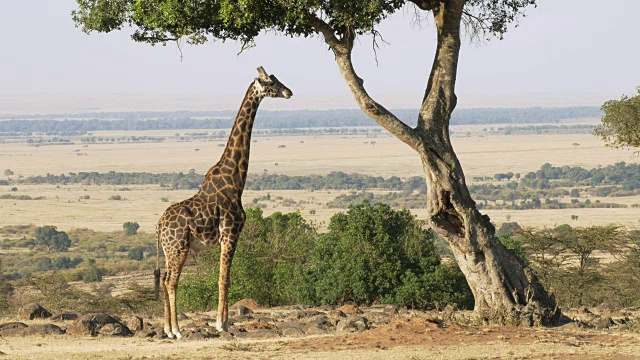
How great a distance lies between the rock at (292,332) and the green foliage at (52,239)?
217ft

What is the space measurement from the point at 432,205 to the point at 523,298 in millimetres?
2159

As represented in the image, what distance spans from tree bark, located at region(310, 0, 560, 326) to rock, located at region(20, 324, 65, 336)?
20.5 ft

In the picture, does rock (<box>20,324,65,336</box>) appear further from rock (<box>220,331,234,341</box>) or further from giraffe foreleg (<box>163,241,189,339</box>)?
rock (<box>220,331,234,341</box>)

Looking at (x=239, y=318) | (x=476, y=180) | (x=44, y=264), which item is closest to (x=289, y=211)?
(x=44, y=264)

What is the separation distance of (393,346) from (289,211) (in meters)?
85.2

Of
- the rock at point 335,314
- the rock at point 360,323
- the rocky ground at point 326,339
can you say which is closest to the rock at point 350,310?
the rock at point 335,314

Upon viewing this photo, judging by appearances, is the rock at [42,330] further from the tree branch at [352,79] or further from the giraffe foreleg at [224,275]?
the tree branch at [352,79]

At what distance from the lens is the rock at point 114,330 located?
16.6 metres

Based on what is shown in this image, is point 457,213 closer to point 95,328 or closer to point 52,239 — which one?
point 95,328

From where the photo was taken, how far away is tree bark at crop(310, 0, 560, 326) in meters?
16.2

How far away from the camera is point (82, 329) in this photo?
54.5ft

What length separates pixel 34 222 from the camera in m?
95.1

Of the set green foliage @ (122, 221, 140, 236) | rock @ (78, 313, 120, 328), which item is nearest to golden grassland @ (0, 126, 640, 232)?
green foliage @ (122, 221, 140, 236)

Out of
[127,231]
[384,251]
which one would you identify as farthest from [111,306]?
[127,231]
